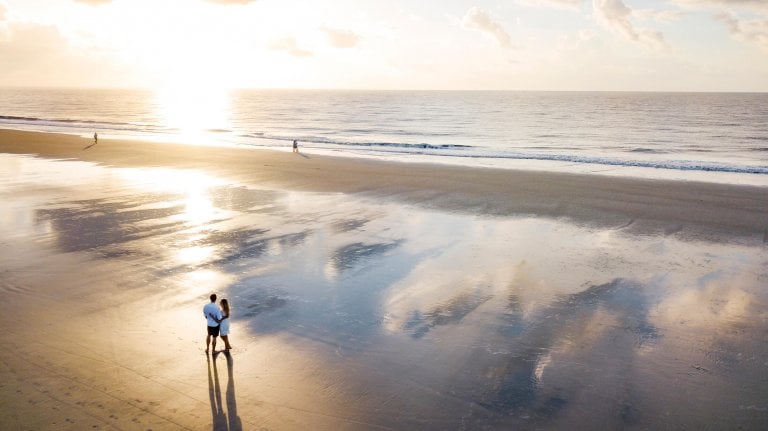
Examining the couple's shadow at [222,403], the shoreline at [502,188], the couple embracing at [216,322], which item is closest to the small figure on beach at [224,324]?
the couple embracing at [216,322]

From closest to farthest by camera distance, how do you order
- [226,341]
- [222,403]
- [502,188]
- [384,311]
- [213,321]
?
[222,403], [213,321], [226,341], [384,311], [502,188]

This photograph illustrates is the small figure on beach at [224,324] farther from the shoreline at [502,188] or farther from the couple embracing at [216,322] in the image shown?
the shoreline at [502,188]

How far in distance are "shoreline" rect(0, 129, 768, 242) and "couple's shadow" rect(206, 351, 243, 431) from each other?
14.5 m

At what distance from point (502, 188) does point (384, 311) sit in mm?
16883

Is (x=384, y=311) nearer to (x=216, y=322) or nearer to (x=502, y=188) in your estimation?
(x=216, y=322)

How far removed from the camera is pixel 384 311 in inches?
475

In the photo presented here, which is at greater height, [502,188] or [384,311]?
[502,188]

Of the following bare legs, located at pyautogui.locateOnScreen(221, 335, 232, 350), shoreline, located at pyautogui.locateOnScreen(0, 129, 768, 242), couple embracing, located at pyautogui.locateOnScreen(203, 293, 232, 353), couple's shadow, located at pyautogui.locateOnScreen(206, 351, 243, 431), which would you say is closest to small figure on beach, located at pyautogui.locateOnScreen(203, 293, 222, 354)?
couple embracing, located at pyautogui.locateOnScreen(203, 293, 232, 353)

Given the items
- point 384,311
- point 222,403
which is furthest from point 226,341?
point 384,311

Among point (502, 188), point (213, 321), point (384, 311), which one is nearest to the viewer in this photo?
point (213, 321)

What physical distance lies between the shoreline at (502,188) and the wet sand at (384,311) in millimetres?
251

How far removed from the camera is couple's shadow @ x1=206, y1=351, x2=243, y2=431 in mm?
7926

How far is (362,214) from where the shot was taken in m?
21.5

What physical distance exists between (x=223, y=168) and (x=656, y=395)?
1142 inches
